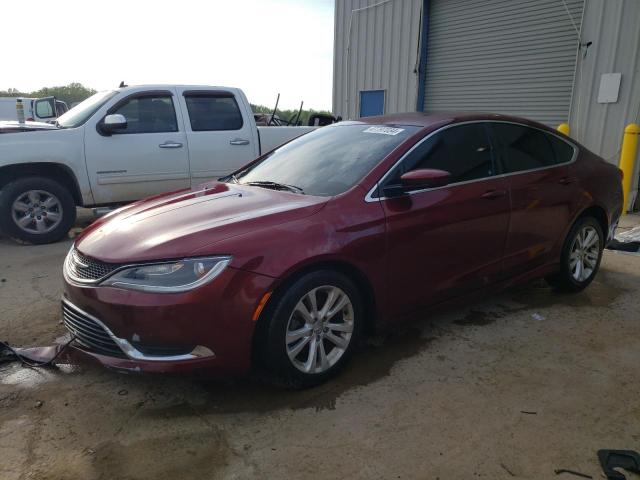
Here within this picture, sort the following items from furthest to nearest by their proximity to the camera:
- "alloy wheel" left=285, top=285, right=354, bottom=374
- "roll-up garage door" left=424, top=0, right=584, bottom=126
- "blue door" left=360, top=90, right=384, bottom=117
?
1. "blue door" left=360, top=90, right=384, bottom=117
2. "roll-up garage door" left=424, top=0, right=584, bottom=126
3. "alloy wheel" left=285, top=285, right=354, bottom=374

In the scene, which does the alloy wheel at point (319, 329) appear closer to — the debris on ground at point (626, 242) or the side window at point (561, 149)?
the side window at point (561, 149)

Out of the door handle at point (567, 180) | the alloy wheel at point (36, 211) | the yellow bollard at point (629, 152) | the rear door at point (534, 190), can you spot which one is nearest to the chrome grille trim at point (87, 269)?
the rear door at point (534, 190)

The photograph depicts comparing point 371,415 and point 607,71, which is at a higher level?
point 607,71

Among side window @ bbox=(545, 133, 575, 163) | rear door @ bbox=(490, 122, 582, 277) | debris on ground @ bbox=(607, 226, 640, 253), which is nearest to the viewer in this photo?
rear door @ bbox=(490, 122, 582, 277)

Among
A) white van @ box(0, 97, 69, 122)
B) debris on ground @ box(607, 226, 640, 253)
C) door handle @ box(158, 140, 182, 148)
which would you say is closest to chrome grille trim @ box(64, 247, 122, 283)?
door handle @ box(158, 140, 182, 148)

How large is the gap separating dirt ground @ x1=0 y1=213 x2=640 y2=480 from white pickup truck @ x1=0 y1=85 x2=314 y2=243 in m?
2.81

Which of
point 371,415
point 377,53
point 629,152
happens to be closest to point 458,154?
point 371,415

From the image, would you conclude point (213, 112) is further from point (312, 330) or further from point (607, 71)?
point (607, 71)

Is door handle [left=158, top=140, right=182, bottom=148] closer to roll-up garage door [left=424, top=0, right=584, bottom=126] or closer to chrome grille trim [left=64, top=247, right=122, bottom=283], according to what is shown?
chrome grille trim [left=64, top=247, right=122, bottom=283]

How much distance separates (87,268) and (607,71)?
27.0 ft

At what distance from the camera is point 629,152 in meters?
7.47

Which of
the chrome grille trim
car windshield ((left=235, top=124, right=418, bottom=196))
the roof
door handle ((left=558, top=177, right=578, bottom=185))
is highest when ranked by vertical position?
the roof

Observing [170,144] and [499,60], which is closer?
[170,144]

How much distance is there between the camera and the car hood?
8.51 feet
